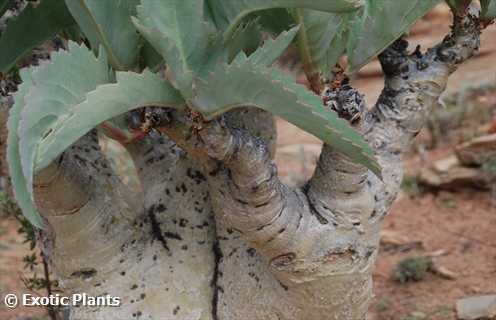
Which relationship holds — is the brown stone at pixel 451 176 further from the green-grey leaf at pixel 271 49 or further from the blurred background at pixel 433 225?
the green-grey leaf at pixel 271 49

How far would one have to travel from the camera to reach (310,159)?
18.2ft

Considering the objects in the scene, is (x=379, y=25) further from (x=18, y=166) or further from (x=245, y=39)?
(x=18, y=166)

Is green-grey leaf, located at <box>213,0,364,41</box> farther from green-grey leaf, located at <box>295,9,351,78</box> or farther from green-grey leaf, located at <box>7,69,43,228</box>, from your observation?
green-grey leaf, located at <box>7,69,43,228</box>

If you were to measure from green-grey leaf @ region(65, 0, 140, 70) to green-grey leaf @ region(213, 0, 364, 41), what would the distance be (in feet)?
0.52

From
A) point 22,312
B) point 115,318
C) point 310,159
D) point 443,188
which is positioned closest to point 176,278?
point 115,318

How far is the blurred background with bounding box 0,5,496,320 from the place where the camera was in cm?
321

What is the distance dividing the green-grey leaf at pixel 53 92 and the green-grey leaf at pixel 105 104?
2cm

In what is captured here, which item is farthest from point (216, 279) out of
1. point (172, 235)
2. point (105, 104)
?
point (105, 104)

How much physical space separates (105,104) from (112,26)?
26 centimetres

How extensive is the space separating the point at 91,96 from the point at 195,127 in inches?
10.8

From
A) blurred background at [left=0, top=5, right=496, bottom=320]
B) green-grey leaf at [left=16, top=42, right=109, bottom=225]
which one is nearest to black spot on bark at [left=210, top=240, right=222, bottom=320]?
blurred background at [left=0, top=5, right=496, bottom=320]

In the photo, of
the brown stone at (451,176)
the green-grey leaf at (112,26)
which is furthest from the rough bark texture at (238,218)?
the brown stone at (451,176)

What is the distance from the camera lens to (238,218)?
167 centimetres

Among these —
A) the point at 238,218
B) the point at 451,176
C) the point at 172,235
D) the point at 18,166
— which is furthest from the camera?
the point at 451,176
